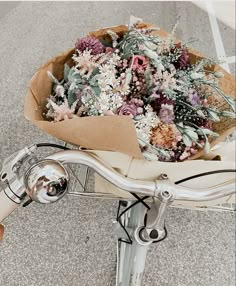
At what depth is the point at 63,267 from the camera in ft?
4.80

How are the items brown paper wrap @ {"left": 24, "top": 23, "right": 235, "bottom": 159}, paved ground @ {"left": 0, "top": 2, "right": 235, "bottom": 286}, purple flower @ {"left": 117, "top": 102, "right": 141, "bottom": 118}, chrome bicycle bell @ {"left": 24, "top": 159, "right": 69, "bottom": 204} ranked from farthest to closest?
paved ground @ {"left": 0, "top": 2, "right": 235, "bottom": 286} → purple flower @ {"left": 117, "top": 102, "right": 141, "bottom": 118} → brown paper wrap @ {"left": 24, "top": 23, "right": 235, "bottom": 159} → chrome bicycle bell @ {"left": 24, "top": 159, "right": 69, "bottom": 204}

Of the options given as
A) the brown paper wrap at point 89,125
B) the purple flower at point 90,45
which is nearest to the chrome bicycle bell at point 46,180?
the brown paper wrap at point 89,125

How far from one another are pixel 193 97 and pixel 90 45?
0.76ft

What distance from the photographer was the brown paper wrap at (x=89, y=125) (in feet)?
2.27

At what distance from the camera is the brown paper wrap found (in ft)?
2.27

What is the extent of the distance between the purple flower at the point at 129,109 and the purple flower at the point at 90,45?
0.14m

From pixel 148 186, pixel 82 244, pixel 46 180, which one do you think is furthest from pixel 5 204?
pixel 82 244

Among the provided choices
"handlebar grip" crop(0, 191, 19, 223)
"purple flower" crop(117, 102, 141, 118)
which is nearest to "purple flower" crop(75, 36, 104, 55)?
"purple flower" crop(117, 102, 141, 118)

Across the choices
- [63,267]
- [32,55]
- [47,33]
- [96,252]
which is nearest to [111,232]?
[96,252]

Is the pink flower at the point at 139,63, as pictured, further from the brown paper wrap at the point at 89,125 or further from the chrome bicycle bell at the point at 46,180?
the chrome bicycle bell at the point at 46,180

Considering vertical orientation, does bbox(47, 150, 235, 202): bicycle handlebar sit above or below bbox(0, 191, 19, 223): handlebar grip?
below

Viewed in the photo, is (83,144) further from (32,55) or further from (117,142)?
(32,55)

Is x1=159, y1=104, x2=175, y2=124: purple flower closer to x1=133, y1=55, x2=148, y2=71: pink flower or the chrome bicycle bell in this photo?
x1=133, y1=55, x2=148, y2=71: pink flower

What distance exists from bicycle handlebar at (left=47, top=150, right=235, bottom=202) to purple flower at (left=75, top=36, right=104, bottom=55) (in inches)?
10.9
